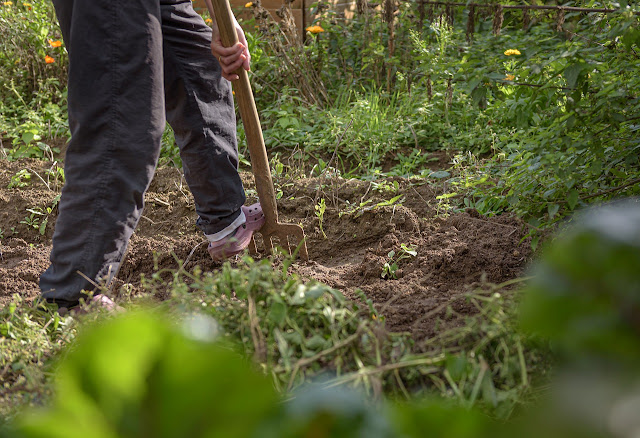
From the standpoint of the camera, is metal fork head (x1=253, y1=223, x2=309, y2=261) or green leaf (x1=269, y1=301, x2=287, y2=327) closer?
green leaf (x1=269, y1=301, x2=287, y2=327)

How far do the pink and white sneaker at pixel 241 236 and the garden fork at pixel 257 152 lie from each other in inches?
1.7

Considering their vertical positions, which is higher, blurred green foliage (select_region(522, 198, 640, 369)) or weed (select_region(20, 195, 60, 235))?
blurred green foliage (select_region(522, 198, 640, 369))

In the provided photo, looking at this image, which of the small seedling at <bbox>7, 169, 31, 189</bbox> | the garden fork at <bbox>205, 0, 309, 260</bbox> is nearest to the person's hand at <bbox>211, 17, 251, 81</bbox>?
the garden fork at <bbox>205, 0, 309, 260</bbox>

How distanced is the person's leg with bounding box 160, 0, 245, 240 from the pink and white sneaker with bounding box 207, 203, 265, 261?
32 mm

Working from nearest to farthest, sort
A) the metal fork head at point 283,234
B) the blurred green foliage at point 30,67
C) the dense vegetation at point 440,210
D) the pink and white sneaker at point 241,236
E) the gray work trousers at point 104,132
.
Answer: the dense vegetation at point 440,210, the gray work trousers at point 104,132, the pink and white sneaker at point 241,236, the metal fork head at point 283,234, the blurred green foliage at point 30,67

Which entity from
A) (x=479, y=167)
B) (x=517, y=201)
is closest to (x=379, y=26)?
(x=479, y=167)

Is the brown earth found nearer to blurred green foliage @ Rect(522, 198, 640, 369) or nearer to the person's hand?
the person's hand

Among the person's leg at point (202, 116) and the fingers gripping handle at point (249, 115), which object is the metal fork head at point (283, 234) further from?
the person's leg at point (202, 116)

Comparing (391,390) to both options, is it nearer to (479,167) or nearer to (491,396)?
(491,396)

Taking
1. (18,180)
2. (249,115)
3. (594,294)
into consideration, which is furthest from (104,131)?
(18,180)

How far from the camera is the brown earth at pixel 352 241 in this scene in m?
2.44

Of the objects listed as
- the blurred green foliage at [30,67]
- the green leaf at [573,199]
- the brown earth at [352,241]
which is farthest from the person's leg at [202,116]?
the blurred green foliage at [30,67]

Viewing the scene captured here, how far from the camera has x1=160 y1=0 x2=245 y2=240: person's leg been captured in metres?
2.63

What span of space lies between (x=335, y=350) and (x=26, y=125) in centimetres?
409
